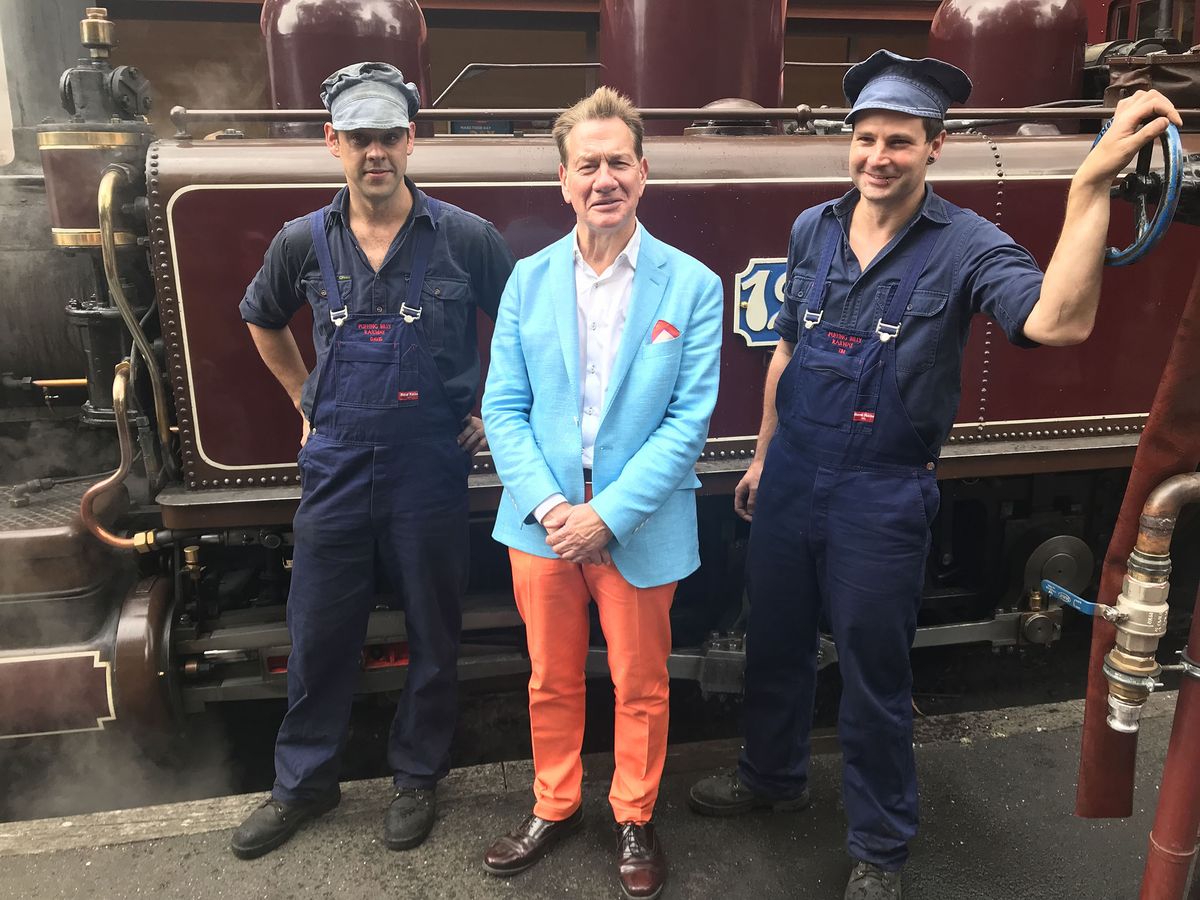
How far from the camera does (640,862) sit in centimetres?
208

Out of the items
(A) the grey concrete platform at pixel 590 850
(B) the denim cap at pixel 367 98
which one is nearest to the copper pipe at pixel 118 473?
(A) the grey concrete platform at pixel 590 850

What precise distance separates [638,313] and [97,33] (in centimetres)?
169

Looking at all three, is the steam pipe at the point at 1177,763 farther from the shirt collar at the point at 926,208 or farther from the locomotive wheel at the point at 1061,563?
the locomotive wheel at the point at 1061,563

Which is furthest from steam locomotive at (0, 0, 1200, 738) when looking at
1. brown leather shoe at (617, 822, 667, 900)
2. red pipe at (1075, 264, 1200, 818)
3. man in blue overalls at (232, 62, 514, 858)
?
red pipe at (1075, 264, 1200, 818)

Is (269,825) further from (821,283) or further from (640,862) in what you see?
(821,283)

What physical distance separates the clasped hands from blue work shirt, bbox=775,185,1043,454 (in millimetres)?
634

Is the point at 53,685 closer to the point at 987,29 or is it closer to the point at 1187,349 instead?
the point at 1187,349

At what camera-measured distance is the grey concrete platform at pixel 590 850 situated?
2121 mm

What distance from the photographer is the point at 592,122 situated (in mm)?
1806

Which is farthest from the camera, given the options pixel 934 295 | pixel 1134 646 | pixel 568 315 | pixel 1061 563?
pixel 1061 563

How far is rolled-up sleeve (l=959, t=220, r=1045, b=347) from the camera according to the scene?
5.24ft

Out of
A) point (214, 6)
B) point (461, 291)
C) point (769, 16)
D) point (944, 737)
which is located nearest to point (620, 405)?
point (461, 291)

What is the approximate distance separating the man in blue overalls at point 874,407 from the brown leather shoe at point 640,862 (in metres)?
0.43

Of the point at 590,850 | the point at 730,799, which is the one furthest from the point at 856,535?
the point at 590,850
